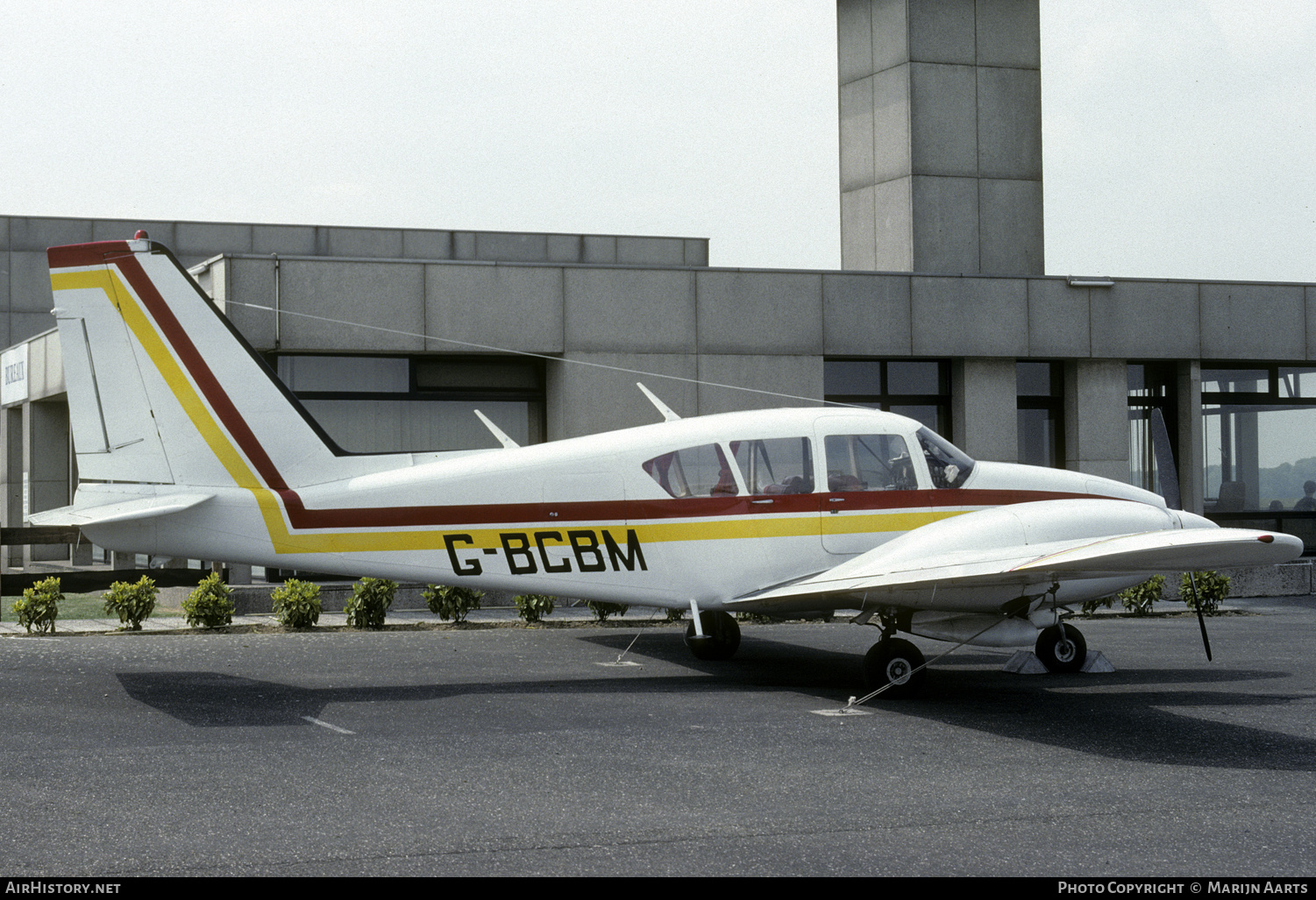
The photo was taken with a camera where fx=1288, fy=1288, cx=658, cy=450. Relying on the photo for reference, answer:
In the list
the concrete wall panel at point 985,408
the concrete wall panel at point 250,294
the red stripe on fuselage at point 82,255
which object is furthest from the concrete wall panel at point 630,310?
the red stripe on fuselage at point 82,255

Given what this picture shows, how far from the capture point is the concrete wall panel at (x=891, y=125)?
866 inches

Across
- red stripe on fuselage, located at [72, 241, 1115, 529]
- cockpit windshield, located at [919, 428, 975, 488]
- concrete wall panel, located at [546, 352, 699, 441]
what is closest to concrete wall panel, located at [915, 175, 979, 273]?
concrete wall panel, located at [546, 352, 699, 441]

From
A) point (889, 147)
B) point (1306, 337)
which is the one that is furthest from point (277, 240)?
point (1306, 337)

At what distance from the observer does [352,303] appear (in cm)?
1869

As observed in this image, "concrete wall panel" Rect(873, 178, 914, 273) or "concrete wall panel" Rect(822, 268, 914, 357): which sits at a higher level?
"concrete wall panel" Rect(873, 178, 914, 273)

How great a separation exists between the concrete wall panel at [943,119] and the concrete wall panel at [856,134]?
3.44ft

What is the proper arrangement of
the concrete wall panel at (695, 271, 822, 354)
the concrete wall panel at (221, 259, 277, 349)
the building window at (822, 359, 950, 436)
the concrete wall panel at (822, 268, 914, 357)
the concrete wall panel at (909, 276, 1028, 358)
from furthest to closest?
the building window at (822, 359, 950, 436) → the concrete wall panel at (909, 276, 1028, 358) → the concrete wall panel at (822, 268, 914, 357) → the concrete wall panel at (695, 271, 822, 354) → the concrete wall panel at (221, 259, 277, 349)

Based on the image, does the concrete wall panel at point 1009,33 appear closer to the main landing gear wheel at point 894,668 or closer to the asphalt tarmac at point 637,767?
the asphalt tarmac at point 637,767

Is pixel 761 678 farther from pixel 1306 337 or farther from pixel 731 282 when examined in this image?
pixel 1306 337

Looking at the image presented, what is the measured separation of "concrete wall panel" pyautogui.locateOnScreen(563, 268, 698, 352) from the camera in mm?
19516

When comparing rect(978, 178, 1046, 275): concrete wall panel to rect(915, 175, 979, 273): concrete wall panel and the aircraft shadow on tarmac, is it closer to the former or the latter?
rect(915, 175, 979, 273): concrete wall panel

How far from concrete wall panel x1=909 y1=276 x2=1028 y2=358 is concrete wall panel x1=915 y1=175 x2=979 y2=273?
35.0 inches

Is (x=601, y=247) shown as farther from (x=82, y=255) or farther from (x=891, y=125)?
(x=82, y=255)

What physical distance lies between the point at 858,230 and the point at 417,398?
8.63m
